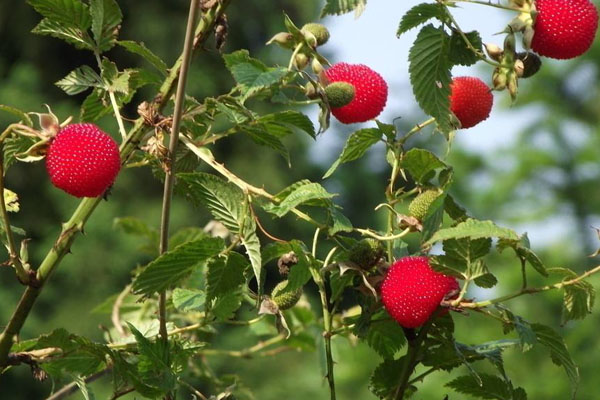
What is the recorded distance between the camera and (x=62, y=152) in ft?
2.31

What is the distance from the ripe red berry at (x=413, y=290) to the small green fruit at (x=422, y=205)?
0.03 m

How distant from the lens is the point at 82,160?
0.69 metres

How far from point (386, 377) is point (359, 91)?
23 cm

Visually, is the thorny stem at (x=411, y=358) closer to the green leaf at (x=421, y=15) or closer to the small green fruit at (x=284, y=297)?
the small green fruit at (x=284, y=297)

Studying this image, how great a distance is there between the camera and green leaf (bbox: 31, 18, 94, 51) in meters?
0.80

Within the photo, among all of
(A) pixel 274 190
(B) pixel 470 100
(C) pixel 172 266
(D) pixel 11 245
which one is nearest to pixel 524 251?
(B) pixel 470 100

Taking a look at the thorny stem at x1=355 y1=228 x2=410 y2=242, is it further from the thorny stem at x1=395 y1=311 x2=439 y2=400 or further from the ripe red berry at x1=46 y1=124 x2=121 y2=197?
the ripe red berry at x1=46 y1=124 x2=121 y2=197

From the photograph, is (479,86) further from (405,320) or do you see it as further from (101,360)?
(101,360)

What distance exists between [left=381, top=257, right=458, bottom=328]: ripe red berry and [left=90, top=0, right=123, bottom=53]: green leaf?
0.92 feet

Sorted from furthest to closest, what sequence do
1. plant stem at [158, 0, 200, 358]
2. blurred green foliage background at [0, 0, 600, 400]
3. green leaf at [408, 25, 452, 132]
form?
1. blurred green foliage background at [0, 0, 600, 400]
2. green leaf at [408, 25, 452, 132]
3. plant stem at [158, 0, 200, 358]

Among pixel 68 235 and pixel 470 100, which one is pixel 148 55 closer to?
pixel 68 235

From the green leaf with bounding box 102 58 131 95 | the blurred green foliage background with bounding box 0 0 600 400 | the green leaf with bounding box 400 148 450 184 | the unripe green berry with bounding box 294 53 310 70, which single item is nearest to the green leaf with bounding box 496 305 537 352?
the green leaf with bounding box 400 148 450 184

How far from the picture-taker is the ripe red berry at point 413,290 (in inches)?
28.3

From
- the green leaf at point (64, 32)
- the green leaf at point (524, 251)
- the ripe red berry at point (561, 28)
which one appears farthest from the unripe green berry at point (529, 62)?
the green leaf at point (64, 32)
